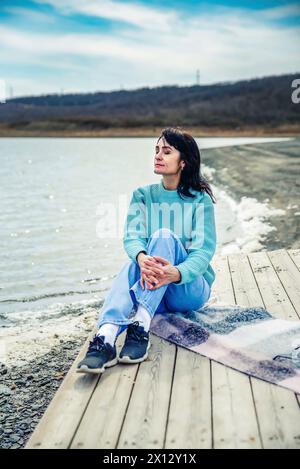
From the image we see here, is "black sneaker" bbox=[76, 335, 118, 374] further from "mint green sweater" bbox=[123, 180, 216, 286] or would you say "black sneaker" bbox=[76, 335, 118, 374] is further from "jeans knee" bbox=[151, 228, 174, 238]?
"jeans knee" bbox=[151, 228, 174, 238]

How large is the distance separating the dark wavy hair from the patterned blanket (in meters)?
0.87

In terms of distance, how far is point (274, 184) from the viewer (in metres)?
15.8

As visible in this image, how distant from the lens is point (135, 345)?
342 centimetres

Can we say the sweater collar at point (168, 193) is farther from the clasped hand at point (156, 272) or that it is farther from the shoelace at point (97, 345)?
the shoelace at point (97, 345)

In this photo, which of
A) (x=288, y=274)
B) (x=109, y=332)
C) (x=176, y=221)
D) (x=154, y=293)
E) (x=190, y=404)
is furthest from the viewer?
(x=288, y=274)

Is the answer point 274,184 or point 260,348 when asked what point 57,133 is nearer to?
point 274,184

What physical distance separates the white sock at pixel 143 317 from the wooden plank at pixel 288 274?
1408 millimetres

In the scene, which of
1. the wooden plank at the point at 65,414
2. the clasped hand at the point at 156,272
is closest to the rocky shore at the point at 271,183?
the clasped hand at the point at 156,272

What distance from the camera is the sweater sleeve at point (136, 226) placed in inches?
153

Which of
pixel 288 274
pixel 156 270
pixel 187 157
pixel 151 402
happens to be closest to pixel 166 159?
pixel 187 157

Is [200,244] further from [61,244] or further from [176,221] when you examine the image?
[61,244]

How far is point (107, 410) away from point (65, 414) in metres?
0.21

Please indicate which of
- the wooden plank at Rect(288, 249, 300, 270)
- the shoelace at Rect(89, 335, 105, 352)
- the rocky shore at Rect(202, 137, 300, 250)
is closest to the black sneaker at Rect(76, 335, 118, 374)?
the shoelace at Rect(89, 335, 105, 352)

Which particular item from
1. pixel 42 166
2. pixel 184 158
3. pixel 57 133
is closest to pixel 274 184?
pixel 184 158
